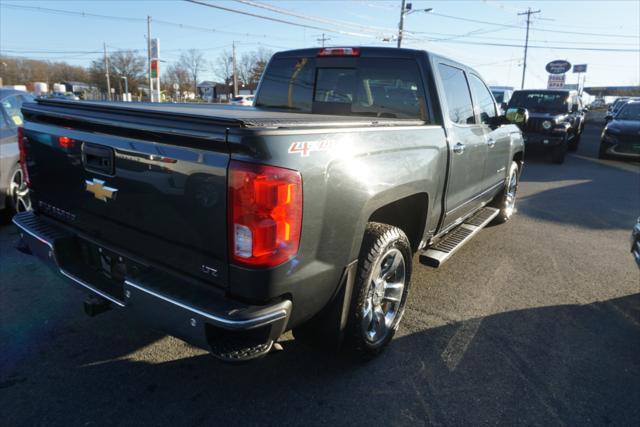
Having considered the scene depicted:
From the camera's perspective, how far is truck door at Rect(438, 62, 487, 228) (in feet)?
11.4

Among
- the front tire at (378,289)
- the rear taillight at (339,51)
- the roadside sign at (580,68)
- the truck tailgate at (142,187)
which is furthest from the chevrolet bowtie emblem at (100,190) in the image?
the roadside sign at (580,68)

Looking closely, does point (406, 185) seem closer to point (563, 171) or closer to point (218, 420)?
point (218, 420)

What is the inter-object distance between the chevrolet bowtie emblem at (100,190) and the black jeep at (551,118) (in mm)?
12021

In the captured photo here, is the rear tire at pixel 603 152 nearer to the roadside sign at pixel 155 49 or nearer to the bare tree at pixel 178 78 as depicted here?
the roadside sign at pixel 155 49

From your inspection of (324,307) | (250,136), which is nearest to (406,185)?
(324,307)

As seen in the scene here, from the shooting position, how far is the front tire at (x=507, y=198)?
5812 mm

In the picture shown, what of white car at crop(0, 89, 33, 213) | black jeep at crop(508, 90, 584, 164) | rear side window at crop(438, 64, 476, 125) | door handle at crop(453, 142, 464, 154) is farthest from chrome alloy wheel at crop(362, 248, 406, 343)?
black jeep at crop(508, 90, 584, 164)

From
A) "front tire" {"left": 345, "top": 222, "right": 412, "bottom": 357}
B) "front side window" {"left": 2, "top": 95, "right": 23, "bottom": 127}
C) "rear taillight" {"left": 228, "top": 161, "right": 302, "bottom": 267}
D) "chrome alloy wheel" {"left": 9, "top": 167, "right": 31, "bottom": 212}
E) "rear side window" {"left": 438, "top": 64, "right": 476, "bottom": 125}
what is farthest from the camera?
"front side window" {"left": 2, "top": 95, "right": 23, "bottom": 127}

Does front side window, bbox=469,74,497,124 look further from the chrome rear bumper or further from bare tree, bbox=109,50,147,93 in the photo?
bare tree, bbox=109,50,147,93

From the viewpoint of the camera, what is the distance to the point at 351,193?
86.7 inches

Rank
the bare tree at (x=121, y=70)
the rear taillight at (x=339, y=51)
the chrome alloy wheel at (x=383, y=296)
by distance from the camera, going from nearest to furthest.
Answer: the chrome alloy wheel at (x=383, y=296) → the rear taillight at (x=339, y=51) → the bare tree at (x=121, y=70)

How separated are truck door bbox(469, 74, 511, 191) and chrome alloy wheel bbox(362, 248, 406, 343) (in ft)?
6.58

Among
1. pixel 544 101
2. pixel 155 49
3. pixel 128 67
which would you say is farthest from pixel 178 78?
pixel 544 101

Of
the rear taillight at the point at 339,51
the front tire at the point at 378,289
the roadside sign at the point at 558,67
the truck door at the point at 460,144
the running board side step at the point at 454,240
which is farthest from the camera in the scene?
the roadside sign at the point at 558,67
